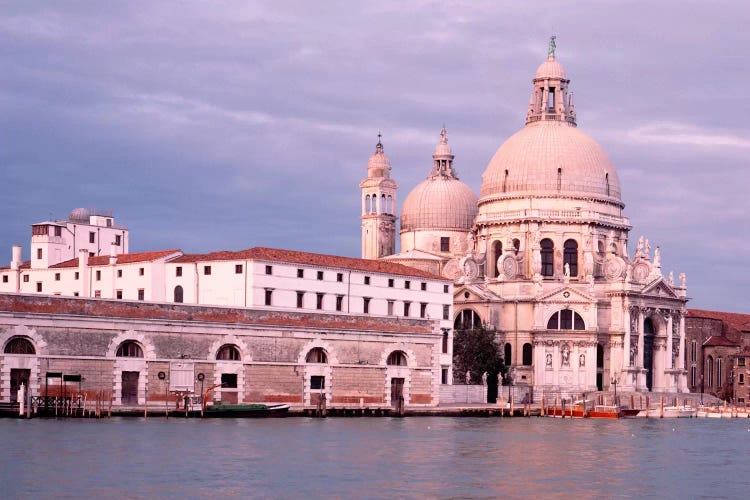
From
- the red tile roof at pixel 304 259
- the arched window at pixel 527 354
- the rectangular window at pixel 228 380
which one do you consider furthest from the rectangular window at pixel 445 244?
the rectangular window at pixel 228 380

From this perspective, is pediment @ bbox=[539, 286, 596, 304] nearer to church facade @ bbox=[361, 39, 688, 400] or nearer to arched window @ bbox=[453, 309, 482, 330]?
church facade @ bbox=[361, 39, 688, 400]

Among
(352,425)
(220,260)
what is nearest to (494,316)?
(220,260)

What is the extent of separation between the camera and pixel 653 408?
87.2 meters

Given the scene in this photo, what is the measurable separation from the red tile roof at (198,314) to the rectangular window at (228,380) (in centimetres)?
230

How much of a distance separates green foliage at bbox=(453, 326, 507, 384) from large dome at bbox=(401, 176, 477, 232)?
18.0 metres

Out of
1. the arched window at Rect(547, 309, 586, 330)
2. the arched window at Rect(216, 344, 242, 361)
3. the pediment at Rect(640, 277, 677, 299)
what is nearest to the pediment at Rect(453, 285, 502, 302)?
the arched window at Rect(547, 309, 586, 330)

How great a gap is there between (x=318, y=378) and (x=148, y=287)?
11276 mm

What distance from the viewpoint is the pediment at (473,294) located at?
94.6 metres

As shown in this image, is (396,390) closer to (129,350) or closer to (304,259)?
(304,259)

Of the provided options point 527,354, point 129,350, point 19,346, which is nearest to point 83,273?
point 129,350

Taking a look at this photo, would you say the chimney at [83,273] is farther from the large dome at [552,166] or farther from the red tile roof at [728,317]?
the red tile roof at [728,317]

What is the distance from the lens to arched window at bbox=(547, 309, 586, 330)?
93312 mm

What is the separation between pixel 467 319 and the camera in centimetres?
9569

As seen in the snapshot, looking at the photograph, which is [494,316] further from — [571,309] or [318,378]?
[318,378]
